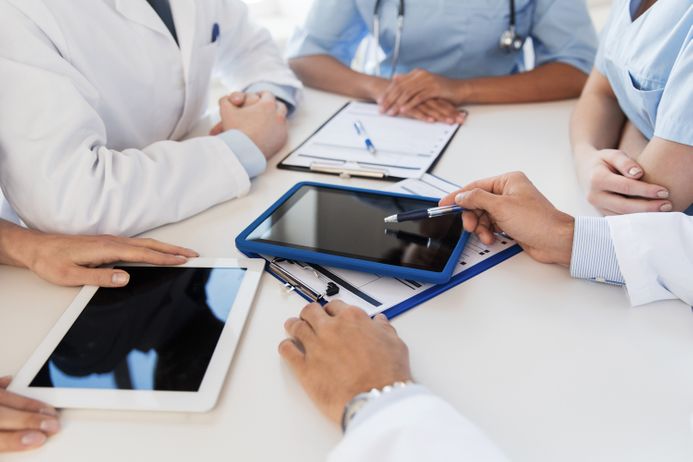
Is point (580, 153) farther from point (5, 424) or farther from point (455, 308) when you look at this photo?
point (5, 424)

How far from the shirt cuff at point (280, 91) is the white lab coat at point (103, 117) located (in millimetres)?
135

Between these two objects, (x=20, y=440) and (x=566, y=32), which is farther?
(x=566, y=32)

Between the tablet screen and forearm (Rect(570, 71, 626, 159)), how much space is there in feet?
1.28

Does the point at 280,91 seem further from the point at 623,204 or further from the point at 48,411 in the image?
the point at 48,411

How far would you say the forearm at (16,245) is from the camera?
29.6 inches

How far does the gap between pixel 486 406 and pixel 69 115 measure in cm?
67

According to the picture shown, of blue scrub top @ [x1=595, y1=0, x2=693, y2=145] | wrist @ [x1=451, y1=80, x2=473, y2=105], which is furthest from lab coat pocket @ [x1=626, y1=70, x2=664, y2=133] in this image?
wrist @ [x1=451, y1=80, x2=473, y2=105]

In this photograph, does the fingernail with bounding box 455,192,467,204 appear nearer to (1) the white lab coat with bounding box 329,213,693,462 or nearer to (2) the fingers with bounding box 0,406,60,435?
(1) the white lab coat with bounding box 329,213,693,462

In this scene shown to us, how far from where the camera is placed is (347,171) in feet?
3.18

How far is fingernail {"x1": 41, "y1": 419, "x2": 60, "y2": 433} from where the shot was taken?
521 millimetres

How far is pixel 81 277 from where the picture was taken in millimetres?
717

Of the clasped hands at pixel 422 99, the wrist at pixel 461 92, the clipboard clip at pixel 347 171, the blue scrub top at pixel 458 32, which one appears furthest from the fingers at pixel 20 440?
the blue scrub top at pixel 458 32

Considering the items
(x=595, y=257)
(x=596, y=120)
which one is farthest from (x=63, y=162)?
(x=596, y=120)

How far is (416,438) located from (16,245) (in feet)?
1.99
